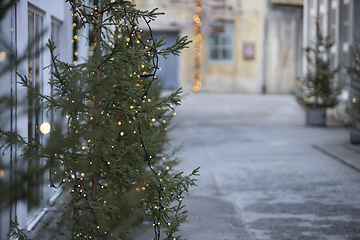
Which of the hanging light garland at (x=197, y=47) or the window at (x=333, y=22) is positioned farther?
the hanging light garland at (x=197, y=47)

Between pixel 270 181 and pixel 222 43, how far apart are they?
1580 centimetres

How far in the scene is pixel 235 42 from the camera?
21.2m

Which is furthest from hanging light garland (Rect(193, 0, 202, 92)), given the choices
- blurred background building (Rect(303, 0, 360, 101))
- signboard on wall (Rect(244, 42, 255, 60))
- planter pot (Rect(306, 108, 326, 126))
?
planter pot (Rect(306, 108, 326, 126))

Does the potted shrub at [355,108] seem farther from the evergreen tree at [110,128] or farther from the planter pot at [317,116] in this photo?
the evergreen tree at [110,128]

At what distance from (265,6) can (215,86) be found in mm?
4311

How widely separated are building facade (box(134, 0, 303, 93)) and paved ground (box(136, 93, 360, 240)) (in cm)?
919

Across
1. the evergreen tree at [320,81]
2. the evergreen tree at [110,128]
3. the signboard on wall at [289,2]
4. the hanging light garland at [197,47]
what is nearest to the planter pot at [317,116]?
the evergreen tree at [320,81]

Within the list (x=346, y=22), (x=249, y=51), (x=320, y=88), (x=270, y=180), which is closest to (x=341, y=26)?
(x=346, y=22)

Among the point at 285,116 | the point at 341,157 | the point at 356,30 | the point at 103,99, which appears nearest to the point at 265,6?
the point at 285,116

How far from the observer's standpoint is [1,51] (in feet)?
2.13

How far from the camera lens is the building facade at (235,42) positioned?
68.4 ft

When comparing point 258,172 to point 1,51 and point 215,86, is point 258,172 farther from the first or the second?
point 215,86

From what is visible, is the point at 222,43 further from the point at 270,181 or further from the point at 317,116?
the point at 270,181

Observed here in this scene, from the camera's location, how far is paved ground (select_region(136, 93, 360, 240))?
4.18m
